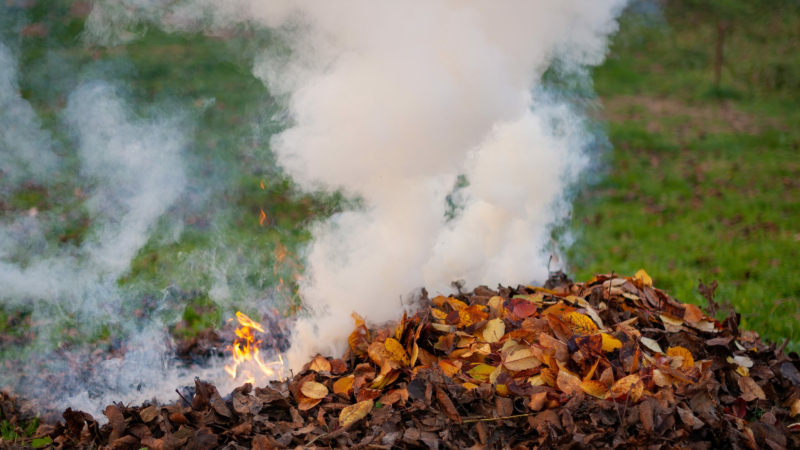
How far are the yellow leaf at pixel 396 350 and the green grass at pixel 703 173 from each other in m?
2.63

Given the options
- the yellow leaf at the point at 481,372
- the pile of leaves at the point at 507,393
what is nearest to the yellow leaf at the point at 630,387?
the pile of leaves at the point at 507,393

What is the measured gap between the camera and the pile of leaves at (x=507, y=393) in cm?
224

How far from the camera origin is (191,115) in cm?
898

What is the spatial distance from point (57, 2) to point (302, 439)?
288 inches

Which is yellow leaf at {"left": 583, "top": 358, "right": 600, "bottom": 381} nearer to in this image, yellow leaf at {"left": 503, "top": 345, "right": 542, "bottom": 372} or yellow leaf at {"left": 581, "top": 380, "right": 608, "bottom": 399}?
yellow leaf at {"left": 581, "top": 380, "right": 608, "bottom": 399}

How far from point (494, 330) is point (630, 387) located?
65cm

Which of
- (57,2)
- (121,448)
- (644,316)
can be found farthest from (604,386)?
(57,2)

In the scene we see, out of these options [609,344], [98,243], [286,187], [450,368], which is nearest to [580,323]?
[609,344]

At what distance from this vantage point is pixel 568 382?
2.39 m

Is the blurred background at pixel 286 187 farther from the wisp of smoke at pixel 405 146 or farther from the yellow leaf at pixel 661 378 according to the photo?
the yellow leaf at pixel 661 378

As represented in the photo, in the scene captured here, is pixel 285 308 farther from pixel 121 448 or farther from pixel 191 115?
pixel 191 115

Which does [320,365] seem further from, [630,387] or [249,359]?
[630,387]

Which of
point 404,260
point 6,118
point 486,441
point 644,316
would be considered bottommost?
point 486,441

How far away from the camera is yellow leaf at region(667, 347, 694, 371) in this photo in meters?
2.60
